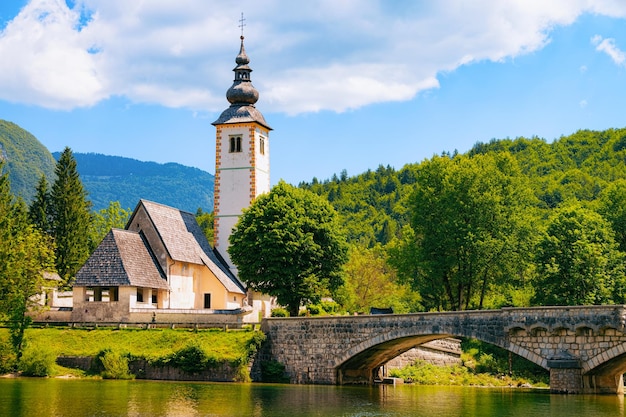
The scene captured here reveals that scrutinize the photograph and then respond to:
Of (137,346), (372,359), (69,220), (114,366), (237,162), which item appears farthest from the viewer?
(69,220)

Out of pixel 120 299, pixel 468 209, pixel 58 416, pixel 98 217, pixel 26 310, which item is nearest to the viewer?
pixel 58 416

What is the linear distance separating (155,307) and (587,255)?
26378mm

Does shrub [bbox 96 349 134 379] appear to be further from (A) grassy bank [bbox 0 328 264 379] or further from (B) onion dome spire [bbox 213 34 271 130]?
(B) onion dome spire [bbox 213 34 271 130]

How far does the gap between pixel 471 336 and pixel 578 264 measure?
13711 mm

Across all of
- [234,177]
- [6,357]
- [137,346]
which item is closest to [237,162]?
[234,177]

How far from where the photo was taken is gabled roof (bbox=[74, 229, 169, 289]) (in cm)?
5266

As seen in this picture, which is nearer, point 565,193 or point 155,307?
→ point 155,307

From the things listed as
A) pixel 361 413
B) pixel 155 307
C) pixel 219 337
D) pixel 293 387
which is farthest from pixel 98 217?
pixel 361 413

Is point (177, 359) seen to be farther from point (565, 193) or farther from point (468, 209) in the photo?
point (565, 193)

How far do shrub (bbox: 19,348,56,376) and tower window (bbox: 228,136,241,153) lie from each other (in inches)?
935

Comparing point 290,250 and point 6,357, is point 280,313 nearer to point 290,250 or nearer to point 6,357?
point 290,250

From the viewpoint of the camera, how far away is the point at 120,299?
52.3 m

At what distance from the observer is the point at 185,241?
60625 millimetres

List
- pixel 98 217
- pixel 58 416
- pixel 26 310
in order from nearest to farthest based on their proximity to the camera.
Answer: pixel 58 416, pixel 26 310, pixel 98 217
